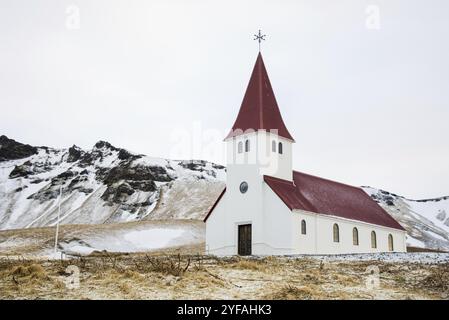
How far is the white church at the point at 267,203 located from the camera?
38.0m

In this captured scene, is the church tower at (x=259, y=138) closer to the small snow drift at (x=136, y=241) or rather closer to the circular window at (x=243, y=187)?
the circular window at (x=243, y=187)

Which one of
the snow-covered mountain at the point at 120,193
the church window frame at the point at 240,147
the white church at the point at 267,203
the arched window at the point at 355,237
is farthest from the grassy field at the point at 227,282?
the snow-covered mountain at the point at 120,193

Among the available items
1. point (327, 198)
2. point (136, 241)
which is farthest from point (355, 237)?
point (136, 241)

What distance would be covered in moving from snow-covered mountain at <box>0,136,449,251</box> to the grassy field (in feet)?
288

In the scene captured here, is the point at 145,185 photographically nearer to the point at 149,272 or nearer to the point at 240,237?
the point at 240,237

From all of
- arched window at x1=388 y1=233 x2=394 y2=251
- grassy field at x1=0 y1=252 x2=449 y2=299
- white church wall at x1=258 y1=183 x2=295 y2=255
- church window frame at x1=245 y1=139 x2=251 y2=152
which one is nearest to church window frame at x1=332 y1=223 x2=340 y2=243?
white church wall at x1=258 y1=183 x2=295 y2=255

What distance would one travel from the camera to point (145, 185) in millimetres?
146750

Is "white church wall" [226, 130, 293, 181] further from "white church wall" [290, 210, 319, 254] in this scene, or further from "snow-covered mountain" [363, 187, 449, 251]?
"snow-covered mountain" [363, 187, 449, 251]

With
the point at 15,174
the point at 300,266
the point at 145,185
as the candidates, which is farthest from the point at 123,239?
the point at 15,174

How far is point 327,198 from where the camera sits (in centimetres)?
4559

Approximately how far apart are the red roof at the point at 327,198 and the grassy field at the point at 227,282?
64.0 ft

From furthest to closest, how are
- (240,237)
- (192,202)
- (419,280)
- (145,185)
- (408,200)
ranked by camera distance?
(408,200), (145,185), (192,202), (240,237), (419,280)

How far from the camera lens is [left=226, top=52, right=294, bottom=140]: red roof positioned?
40.9m

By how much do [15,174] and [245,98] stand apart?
508 ft
